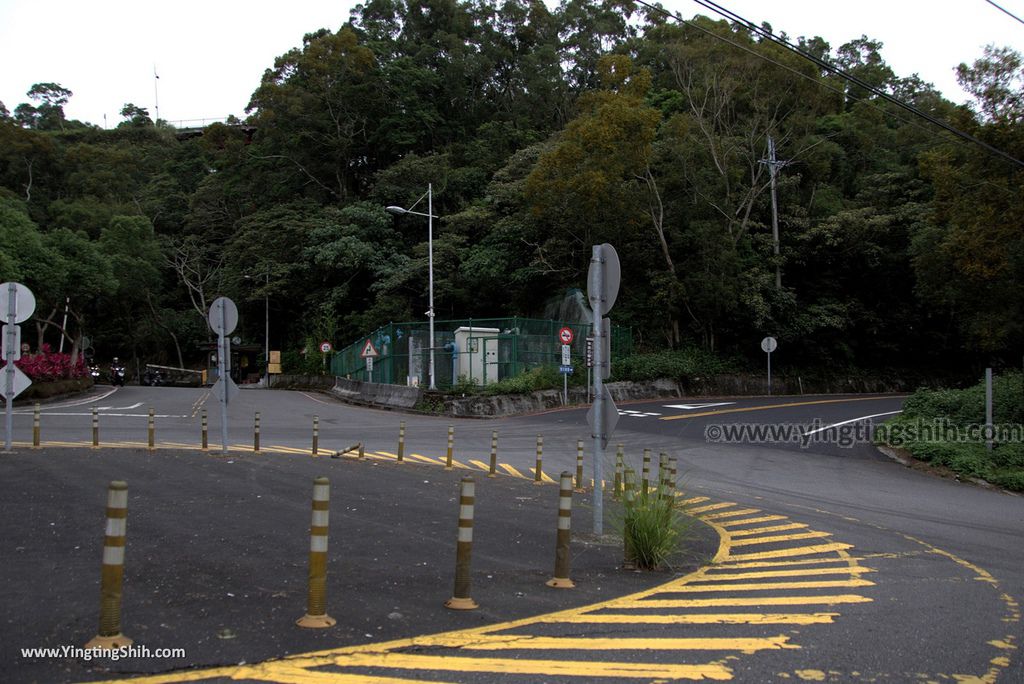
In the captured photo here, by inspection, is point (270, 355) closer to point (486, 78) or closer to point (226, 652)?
point (486, 78)

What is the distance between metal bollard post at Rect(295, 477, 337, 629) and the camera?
546 centimetres

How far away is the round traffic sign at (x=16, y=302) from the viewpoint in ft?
45.7

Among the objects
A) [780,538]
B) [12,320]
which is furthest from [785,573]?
[12,320]

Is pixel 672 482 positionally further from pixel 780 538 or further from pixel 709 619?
pixel 709 619

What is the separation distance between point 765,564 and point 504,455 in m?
10.8

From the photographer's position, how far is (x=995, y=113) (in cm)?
2053

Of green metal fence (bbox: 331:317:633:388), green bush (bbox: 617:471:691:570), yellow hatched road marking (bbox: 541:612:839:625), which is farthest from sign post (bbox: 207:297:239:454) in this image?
green metal fence (bbox: 331:317:633:388)

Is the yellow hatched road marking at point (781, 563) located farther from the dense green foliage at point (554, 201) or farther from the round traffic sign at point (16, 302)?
the dense green foliage at point (554, 201)

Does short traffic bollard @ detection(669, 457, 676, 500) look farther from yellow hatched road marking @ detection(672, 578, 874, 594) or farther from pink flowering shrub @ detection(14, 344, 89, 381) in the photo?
pink flowering shrub @ detection(14, 344, 89, 381)

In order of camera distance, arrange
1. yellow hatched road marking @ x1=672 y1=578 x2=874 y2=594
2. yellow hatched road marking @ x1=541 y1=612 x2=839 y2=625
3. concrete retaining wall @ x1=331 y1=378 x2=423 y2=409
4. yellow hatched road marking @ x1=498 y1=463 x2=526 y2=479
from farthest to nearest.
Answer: concrete retaining wall @ x1=331 y1=378 x2=423 y2=409, yellow hatched road marking @ x1=498 y1=463 x2=526 y2=479, yellow hatched road marking @ x1=672 y1=578 x2=874 y2=594, yellow hatched road marking @ x1=541 y1=612 x2=839 y2=625

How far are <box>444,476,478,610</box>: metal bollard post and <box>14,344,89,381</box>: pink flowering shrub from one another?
3336 centimetres

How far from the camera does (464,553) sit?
6203mm

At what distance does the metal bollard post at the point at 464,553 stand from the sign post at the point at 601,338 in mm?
3136

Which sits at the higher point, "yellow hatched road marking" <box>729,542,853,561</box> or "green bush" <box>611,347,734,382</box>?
"green bush" <box>611,347,734,382</box>
